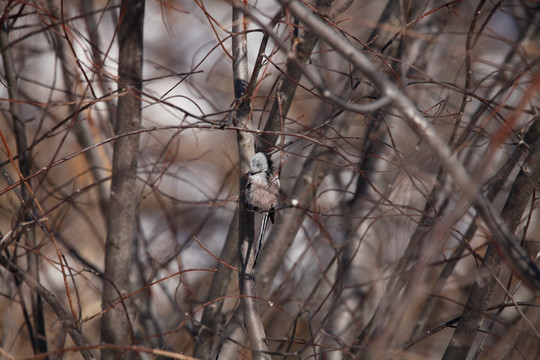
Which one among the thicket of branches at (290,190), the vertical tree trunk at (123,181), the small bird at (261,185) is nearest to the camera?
the thicket of branches at (290,190)

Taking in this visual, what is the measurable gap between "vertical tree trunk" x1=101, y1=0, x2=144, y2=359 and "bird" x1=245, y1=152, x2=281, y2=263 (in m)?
0.57

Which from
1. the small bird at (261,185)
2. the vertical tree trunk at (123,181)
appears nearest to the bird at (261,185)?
the small bird at (261,185)

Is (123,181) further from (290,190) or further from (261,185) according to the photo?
(290,190)

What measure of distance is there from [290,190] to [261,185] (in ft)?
2.99

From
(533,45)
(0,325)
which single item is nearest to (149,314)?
(0,325)

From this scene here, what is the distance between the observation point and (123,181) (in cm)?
163

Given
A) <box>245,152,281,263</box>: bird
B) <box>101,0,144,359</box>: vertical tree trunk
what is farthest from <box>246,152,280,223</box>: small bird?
<box>101,0,144,359</box>: vertical tree trunk

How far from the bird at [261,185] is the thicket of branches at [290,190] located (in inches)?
1.4

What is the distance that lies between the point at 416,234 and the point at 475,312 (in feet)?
0.96

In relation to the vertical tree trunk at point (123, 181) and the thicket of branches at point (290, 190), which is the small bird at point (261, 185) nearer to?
the thicket of branches at point (290, 190)

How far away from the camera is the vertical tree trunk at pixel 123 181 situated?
61.6 inches

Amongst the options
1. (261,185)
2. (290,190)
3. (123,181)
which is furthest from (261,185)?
(290,190)

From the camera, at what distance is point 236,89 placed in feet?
4.09

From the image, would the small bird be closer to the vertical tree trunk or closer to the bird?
the bird
